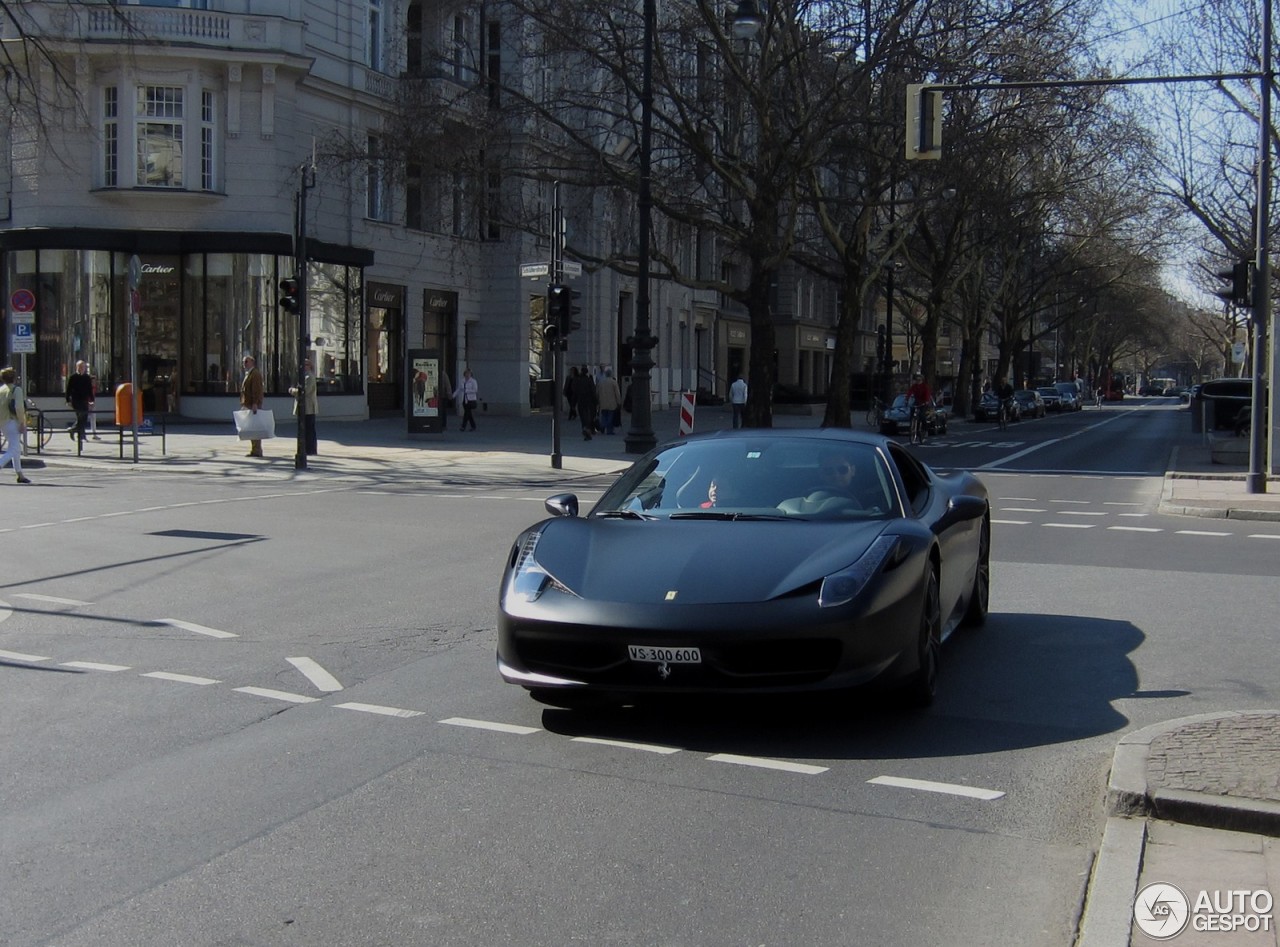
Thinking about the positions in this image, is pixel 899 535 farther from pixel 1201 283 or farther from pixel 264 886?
pixel 1201 283

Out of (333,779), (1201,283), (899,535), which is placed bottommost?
(333,779)

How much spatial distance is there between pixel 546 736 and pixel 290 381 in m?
32.0

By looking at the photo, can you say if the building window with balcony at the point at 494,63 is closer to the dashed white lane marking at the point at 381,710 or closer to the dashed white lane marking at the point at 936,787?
the dashed white lane marking at the point at 381,710

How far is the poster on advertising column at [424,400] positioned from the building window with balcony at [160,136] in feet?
26.0

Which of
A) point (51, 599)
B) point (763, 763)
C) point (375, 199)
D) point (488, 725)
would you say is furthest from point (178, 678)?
point (375, 199)

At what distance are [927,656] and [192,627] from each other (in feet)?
16.1

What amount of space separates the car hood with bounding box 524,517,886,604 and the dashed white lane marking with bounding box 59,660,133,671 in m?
2.67

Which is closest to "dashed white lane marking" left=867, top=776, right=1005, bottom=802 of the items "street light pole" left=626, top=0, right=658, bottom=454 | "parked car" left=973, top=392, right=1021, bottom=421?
"street light pole" left=626, top=0, right=658, bottom=454

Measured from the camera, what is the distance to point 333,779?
5684 mm

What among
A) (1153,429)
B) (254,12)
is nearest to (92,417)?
(254,12)

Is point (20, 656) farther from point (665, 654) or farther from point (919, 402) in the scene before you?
point (919, 402)

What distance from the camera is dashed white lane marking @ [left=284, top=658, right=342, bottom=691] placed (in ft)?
24.5

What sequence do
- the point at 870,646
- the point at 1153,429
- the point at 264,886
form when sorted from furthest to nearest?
the point at 1153,429 < the point at 870,646 < the point at 264,886

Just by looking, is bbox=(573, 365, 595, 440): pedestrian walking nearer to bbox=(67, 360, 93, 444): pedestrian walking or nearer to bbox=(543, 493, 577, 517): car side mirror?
bbox=(67, 360, 93, 444): pedestrian walking
